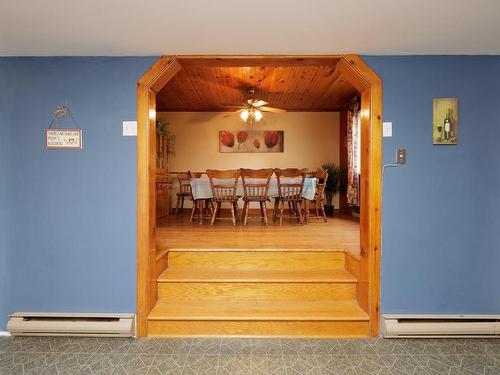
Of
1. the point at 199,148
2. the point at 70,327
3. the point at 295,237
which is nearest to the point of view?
the point at 70,327

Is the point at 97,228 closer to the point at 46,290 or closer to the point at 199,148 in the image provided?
the point at 46,290

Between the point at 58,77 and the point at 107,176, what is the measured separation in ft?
2.68

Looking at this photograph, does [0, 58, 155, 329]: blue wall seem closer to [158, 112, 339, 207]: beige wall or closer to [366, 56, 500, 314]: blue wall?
[366, 56, 500, 314]: blue wall

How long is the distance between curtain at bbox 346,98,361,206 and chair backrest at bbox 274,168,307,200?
1.54 metres

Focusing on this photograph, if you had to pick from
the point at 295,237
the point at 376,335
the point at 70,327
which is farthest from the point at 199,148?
the point at 376,335

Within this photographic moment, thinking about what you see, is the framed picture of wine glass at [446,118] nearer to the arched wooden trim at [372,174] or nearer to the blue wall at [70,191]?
the arched wooden trim at [372,174]

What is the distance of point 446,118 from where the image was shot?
2230 mm

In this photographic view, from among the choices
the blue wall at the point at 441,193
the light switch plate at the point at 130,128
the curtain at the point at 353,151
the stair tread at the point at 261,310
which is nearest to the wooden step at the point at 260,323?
the stair tread at the point at 261,310

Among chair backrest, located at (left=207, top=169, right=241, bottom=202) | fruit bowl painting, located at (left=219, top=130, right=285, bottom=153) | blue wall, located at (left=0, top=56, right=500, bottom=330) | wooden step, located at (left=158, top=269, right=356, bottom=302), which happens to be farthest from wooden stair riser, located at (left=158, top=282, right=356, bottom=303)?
fruit bowl painting, located at (left=219, top=130, right=285, bottom=153)

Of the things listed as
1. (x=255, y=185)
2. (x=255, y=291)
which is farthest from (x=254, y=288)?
(x=255, y=185)

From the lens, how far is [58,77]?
2.26 m

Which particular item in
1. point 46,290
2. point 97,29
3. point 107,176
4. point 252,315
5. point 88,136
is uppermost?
point 97,29

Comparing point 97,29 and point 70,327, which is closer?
point 97,29

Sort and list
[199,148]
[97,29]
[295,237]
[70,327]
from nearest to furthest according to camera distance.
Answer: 1. [97,29]
2. [70,327]
3. [295,237]
4. [199,148]
